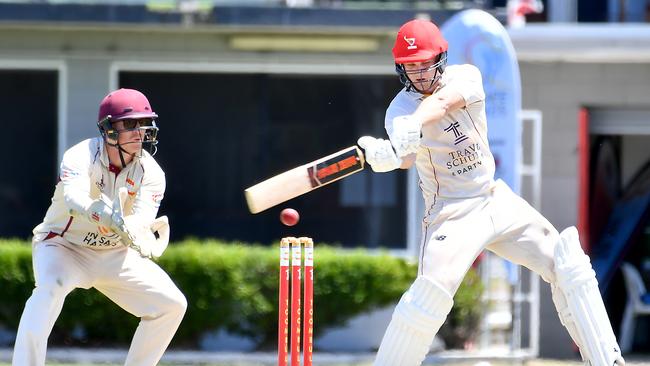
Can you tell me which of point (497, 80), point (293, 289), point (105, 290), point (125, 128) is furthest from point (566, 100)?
point (125, 128)

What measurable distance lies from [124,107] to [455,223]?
5.46 ft

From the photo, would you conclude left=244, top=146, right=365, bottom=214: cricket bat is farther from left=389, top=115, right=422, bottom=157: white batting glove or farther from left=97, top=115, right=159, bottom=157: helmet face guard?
left=97, top=115, right=159, bottom=157: helmet face guard

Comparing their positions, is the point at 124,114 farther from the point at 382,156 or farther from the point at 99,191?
the point at 382,156

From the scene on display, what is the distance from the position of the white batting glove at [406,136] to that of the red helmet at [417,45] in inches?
16.6

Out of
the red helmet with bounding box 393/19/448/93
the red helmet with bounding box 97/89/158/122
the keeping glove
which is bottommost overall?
the keeping glove

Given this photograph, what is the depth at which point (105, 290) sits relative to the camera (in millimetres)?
6664

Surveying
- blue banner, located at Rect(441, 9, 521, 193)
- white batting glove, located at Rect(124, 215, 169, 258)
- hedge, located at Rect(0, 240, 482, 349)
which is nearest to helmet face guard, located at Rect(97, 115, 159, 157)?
white batting glove, located at Rect(124, 215, 169, 258)

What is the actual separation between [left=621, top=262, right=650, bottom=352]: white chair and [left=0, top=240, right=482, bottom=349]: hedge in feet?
6.71

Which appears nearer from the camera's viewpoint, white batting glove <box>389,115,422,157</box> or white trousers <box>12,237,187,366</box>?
white batting glove <box>389,115,422,157</box>

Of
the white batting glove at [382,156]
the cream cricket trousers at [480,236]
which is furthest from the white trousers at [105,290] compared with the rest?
the white batting glove at [382,156]

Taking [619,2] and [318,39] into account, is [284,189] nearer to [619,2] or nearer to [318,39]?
[318,39]

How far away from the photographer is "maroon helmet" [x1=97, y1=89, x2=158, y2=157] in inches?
246

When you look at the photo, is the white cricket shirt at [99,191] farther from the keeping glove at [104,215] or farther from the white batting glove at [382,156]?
the white batting glove at [382,156]

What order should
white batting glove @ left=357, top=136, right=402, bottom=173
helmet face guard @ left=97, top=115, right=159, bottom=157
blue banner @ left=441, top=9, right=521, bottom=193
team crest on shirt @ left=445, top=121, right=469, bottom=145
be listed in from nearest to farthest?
white batting glove @ left=357, top=136, right=402, bottom=173 < team crest on shirt @ left=445, top=121, right=469, bottom=145 < helmet face guard @ left=97, top=115, right=159, bottom=157 < blue banner @ left=441, top=9, right=521, bottom=193
